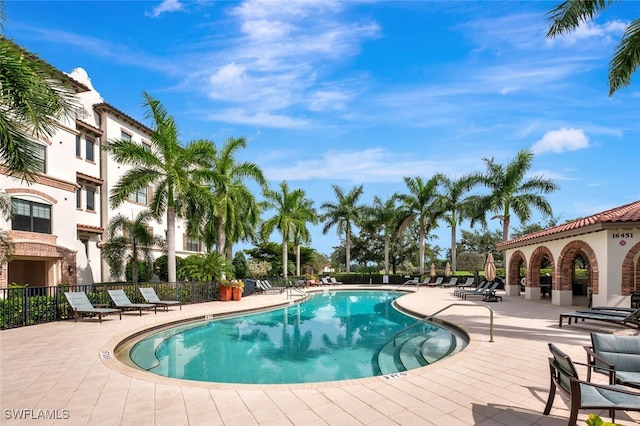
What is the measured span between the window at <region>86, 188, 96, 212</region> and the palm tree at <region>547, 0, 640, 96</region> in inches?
1007

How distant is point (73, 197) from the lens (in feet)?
66.7

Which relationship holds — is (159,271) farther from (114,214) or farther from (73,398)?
(73,398)

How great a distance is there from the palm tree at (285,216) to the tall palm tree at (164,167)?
43.9 feet

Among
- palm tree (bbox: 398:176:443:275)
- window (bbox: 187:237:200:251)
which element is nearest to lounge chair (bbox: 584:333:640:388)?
→ palm tree (bbox: 398:176:443:275)

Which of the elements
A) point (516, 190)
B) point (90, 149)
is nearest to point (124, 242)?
point (90, 149)

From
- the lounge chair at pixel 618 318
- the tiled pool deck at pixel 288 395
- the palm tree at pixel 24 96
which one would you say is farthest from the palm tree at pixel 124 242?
the lounge chair at pixel 618 318

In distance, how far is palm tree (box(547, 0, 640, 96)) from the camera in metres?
10.2

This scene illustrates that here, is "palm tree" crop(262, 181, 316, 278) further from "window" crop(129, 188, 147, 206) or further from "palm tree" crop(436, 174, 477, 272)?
"palm tree" crop(436, 174, 477, 272)

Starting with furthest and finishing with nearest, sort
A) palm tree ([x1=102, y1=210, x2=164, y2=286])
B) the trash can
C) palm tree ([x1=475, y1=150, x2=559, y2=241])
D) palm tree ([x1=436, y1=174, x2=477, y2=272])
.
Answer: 1. palm tree ([x1=436, y1=174, x2=477, y2=272])
2. palm tree ([x1=475, y1=150, x2=559, y2=241])
3. palm tree ([x1=102, y1=210, x2=164, y2=286])
4. the trash can

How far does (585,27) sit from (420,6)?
469cm

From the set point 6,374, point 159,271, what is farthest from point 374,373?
point 159,271

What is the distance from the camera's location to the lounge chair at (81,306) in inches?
467

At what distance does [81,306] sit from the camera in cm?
1215

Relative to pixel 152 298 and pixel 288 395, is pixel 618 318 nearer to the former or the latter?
pixel 288 395
